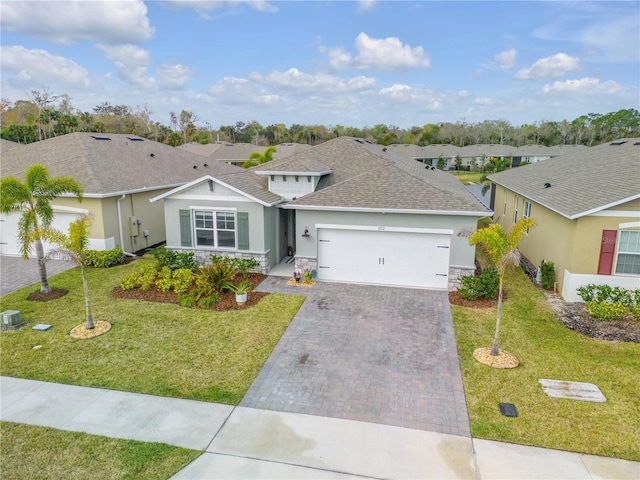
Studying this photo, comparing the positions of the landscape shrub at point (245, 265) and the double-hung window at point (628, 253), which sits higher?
the double-hung window at point (628, 253)

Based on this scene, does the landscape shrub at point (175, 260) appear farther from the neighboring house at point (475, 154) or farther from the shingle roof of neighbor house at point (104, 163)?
the neighboring house at point (475, 154)

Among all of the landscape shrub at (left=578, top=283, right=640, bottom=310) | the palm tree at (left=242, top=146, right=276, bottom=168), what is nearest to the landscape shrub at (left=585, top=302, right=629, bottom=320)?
the landscape shrub at (left=578, top=283, right=640, bottom=310)

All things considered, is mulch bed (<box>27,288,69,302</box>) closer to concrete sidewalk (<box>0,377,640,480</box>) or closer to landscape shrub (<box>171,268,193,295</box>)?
landscape shrub (<box>171,268,193,295</box>)

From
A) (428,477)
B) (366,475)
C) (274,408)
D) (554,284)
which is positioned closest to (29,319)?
(274,408)

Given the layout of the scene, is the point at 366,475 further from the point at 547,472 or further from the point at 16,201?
the point at 16,201

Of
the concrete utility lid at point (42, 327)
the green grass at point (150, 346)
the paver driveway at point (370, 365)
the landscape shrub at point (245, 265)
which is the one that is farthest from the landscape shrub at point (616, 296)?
the concrete utility lid at point (42, 327)

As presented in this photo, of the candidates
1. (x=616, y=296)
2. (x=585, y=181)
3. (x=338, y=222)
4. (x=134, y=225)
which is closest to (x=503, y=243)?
(x=616, y=296)
